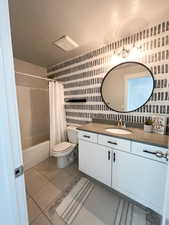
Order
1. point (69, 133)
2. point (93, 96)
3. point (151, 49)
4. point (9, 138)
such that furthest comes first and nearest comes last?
point (69, 133) < point (93, 96) < point (151, 49) < point (9, 138)

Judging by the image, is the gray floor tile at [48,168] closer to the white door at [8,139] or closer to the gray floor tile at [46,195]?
the gray floor tile at [46,195]

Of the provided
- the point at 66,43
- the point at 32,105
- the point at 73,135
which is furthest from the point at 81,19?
the point at 32,105

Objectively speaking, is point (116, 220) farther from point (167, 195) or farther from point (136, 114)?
point (136, 114)

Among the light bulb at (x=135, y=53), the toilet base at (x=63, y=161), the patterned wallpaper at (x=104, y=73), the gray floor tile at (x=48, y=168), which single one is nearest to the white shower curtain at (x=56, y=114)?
the patterned wallpaper at (x=104, y=73)

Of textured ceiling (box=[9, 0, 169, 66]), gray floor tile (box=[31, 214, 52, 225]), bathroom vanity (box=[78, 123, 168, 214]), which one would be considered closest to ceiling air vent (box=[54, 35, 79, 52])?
textured ceiling (box=[9, 0, 169, 66])

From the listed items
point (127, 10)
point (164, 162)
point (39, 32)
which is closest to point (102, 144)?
point (164, 162)

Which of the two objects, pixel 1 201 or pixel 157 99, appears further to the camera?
pixel 157 99

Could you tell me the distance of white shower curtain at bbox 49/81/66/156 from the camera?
238 centimetres

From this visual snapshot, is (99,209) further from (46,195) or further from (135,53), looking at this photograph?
(135,53)

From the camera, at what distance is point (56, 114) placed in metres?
2.47

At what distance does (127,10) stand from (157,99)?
114cm

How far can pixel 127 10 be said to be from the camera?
1168mm

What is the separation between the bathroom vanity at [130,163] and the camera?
1107mm

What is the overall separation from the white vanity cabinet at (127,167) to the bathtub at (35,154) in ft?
3.72
